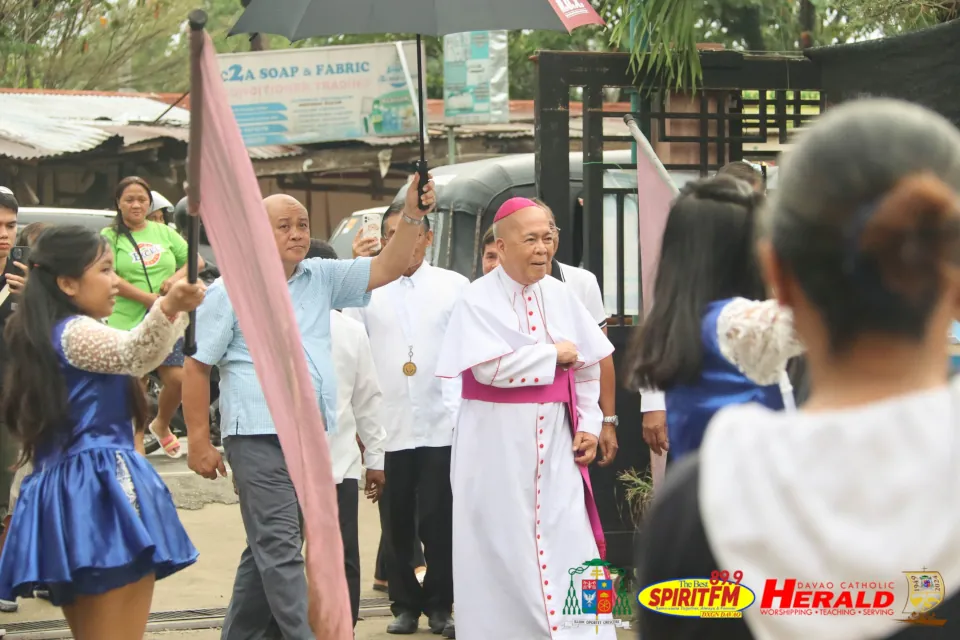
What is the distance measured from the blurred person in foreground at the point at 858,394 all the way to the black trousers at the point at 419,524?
527 centimetres

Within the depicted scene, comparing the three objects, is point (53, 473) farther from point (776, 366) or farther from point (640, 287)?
point (640, 287)

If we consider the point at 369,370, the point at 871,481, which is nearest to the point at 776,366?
the point at 871,481

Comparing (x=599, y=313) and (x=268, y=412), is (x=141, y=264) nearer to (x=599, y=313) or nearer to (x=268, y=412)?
(x=599, y=313)

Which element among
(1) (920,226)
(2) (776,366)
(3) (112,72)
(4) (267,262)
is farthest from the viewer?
(3) (112,72)

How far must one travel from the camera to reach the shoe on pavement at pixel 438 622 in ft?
21.8

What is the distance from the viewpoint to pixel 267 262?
3.28m

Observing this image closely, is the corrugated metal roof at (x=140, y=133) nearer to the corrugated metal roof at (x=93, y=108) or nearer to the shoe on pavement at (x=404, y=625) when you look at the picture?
the corrugated metal roof at (x=93, y=108)

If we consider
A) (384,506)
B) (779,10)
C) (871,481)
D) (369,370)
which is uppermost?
(779,10)

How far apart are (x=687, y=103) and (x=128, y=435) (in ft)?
12.4

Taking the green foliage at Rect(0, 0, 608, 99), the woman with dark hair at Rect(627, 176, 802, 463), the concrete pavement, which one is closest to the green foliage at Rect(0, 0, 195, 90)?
the green foliage at Rect(0, 0, 608, 99)

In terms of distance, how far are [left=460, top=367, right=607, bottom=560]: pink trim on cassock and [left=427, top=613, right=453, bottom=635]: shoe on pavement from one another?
44.7 inches

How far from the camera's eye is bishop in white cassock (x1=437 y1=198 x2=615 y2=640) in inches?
225

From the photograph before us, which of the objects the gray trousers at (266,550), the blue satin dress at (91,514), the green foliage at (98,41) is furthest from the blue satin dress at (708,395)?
the green foliage at (98,41)

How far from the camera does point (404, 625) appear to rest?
6586mm
